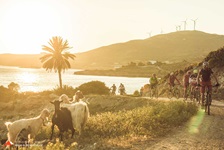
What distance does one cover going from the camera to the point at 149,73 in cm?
16412

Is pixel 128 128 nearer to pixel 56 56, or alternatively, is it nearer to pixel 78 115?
pixel 78 115

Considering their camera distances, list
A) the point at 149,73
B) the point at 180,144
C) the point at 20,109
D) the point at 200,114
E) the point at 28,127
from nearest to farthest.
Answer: the point at 180,144 < the point at 28,127 < the point at 200,114 < the point at 20,109 < the point at 149,73

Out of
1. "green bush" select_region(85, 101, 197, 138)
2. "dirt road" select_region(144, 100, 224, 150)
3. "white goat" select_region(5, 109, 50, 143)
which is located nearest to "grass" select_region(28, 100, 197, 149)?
"green bush" select_region(85, 101, 197, 138)

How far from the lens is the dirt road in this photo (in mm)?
10102

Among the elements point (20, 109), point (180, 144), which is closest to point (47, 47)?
point (20, 109)

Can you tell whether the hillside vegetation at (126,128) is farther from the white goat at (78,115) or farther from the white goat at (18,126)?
the white goat at (18,126)

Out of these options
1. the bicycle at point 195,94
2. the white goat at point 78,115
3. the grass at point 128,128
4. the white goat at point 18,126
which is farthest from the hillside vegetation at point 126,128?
the bicycle at point 195,94

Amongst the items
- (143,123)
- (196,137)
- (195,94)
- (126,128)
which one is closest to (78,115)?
(126,128)

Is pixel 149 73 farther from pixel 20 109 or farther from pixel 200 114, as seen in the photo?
pixel 200 114

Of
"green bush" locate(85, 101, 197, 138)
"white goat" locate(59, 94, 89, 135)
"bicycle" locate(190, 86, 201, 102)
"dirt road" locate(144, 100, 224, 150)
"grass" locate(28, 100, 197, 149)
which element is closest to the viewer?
"dirt road" locate(144, 100, 224, 150)

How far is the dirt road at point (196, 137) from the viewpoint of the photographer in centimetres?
1010

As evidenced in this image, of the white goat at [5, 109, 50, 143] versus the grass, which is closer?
the grass

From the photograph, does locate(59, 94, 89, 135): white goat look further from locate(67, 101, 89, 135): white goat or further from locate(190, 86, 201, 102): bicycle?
locate(190, 86, 201, 102): bicycle

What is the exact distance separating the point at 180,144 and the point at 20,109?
37.5 m
